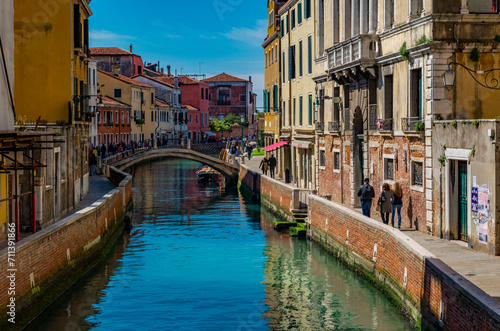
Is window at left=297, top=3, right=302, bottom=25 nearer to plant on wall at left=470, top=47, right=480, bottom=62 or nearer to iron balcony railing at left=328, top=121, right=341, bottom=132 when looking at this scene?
iron balcony railing at left=328, top=121, right=341, bottom=132

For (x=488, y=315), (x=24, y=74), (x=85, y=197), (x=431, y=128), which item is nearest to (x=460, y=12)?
(x=431, y=128)

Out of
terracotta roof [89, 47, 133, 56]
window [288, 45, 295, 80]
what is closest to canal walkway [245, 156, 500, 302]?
window [288, 45, 295, 80]

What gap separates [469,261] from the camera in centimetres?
1424

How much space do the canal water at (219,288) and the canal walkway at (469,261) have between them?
1483 millimetres

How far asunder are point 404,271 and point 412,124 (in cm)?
580

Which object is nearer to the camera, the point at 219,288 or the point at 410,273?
the point at 410,273

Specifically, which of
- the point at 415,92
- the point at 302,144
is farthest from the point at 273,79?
the point at 415,92

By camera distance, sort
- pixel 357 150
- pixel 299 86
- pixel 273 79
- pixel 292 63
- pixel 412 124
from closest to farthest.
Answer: pixel 412 124 → pixel 357 150 → pixel 299 86 → pixel 292 63 → pixel 273 79

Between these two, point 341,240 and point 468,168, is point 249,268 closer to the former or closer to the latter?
point 341,240

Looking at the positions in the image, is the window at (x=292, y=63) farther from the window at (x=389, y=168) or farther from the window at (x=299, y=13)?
the window at (x=389, y=168)

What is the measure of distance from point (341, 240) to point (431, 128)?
4.13 m

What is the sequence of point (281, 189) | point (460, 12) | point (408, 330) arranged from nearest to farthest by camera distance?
point (408, 330) → point (460, 12) → point (281, 189)

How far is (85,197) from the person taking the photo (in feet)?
95.0

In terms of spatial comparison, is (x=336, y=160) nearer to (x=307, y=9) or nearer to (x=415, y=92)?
(x=307, y=9)
